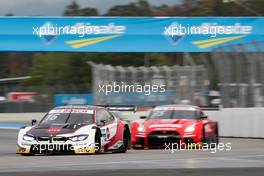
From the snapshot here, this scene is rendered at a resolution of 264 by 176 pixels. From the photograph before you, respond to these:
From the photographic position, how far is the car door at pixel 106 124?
16.1 metres

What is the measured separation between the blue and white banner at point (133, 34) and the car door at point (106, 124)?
15.3 meters

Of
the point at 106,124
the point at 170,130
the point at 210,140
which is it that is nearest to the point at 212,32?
the point at 210,140

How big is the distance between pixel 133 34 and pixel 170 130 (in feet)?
47.6

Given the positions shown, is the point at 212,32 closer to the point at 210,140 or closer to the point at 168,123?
the point at 210,140

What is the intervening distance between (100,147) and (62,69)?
61.6 m

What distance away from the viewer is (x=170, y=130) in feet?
59.9

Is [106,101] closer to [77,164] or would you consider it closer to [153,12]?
[77,164]

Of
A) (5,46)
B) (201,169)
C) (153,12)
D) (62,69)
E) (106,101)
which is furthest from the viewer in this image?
(153,12)

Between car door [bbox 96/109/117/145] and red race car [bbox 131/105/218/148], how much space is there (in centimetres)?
161

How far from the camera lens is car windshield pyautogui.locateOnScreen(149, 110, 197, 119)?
19.2m

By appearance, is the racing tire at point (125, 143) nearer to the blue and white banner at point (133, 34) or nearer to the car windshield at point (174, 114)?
the car windshield at point (174, 114)

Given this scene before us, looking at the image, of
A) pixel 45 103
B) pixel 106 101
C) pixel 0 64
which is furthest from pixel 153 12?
pixel 106 101

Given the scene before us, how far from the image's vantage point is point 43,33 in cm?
3200

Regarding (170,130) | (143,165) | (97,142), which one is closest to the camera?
(143,165)
